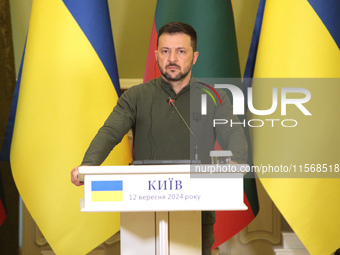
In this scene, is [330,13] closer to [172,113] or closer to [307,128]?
[307,128]

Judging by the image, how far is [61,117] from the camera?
2371mm

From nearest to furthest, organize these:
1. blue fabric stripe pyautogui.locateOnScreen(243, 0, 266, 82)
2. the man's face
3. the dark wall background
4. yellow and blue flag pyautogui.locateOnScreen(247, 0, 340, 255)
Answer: the man's face, yellow and blue flag pyautogui.locateOnScreen(247, 0, 340, 255), blue fabric stripe pyautogui.locateOnScreen(243, 0, 266, 82), the dark wall background

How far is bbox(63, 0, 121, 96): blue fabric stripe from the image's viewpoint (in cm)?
246

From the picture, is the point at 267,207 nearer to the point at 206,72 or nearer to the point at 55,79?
the point at 206,72

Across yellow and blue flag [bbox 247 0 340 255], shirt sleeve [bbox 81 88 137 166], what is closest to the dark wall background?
shirt sleeve [bbox 81 88 137 166]

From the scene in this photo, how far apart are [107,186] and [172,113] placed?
0.62m

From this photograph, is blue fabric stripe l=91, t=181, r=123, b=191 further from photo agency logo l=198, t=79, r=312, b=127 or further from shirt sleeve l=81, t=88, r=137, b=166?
photo agency logo l=198, t=79, r=312, b=127

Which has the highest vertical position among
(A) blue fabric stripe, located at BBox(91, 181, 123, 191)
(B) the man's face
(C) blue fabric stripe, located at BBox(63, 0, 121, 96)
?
(C) blue fabric stripe, located at BBox(63, 0, 121, 96)

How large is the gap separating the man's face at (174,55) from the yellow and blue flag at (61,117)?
2.28 feet

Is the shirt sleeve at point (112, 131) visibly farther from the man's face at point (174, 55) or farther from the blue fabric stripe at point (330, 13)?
the blue fabric stripe at point (330, 13)

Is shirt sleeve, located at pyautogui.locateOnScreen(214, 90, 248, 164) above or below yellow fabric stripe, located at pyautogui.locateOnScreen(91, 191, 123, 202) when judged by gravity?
above

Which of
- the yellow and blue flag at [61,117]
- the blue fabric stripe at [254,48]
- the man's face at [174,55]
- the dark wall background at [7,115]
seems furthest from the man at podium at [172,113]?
the dark wall background at [7,115]

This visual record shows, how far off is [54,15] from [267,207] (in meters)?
1.87

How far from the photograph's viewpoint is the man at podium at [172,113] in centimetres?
181
